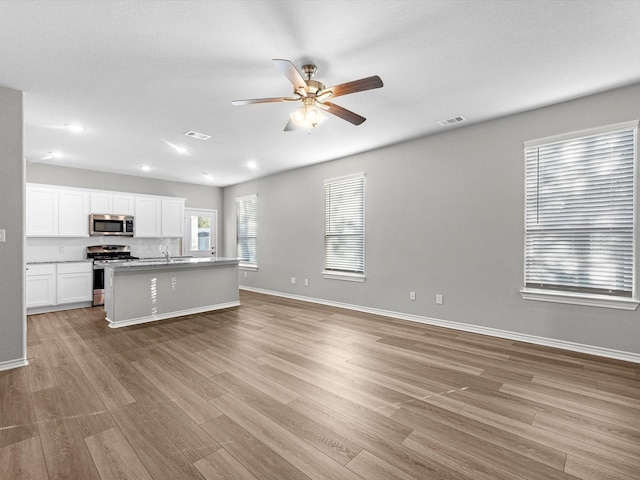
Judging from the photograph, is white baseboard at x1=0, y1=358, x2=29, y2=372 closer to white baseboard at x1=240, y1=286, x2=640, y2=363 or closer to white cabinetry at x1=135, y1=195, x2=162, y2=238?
white cabinetry at x1=135, y1=195, x2=162, y2=238

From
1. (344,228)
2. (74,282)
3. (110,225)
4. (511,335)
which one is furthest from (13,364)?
(511,335)

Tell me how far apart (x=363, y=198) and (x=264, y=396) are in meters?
3.90

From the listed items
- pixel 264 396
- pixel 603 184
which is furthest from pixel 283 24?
pixel 603 184

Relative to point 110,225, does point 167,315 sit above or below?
below

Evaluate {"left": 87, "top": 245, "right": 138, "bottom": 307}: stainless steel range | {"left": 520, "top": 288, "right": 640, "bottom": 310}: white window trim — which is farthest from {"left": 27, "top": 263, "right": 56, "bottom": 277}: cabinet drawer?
{"left": 520, "top": 288, "right": 640, "bottom": 310}: white window trim

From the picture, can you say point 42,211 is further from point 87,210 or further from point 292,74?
point 292,74

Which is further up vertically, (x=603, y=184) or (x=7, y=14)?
(x=7, y=14)

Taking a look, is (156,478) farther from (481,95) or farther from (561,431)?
(481,95)

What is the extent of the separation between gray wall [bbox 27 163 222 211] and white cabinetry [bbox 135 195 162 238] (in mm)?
450

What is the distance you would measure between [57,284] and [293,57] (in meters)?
5.94

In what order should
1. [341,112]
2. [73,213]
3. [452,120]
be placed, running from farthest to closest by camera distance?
[73,213]
[452,120]
[341,112]

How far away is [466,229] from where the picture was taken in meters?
4.33

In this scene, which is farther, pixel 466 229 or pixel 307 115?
pixel 466 229

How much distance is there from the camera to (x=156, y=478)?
1631 millimetres
